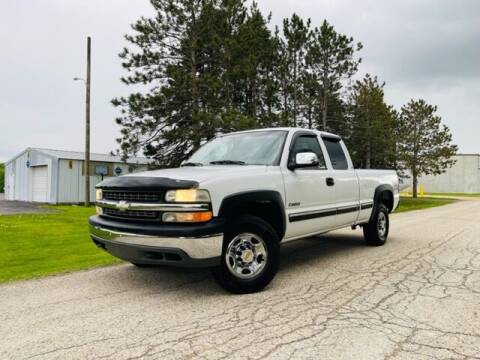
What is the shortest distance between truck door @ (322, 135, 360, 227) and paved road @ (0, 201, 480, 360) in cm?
80

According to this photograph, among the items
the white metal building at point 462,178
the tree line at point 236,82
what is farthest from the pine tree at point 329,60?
the white metal building at point 462,178

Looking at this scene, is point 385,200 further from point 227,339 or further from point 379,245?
point 227,339

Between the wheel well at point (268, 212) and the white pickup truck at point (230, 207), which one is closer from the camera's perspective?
the white pickup truck at point (230, 207)

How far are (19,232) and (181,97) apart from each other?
1103cm

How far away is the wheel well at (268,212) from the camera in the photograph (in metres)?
4.90

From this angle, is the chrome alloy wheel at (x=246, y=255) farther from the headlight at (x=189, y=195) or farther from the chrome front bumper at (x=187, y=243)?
the headlight at (x=189, y=195)

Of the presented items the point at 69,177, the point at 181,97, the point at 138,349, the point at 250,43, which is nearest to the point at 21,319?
the point at 138,349

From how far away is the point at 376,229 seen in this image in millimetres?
7918

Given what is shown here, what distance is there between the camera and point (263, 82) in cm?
2288

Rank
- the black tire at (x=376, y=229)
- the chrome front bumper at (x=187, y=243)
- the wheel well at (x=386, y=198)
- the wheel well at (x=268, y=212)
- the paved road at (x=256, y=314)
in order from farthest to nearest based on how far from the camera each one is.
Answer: the wheel well at (x=386, y=198) → the black tire at (x=376, y=229) → the wheel well at (x=268, y=212) → the chrome front bumper at (x=187, y=243) → the paved road at (x=256, y=314)

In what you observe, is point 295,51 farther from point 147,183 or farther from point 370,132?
point 147,183

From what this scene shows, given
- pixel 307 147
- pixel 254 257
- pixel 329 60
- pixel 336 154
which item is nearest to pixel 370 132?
pixel 329 60

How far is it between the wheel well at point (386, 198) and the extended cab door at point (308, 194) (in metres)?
2.16

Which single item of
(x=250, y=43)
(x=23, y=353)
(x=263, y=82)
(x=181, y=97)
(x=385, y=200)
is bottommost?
(x=23, y=353)
